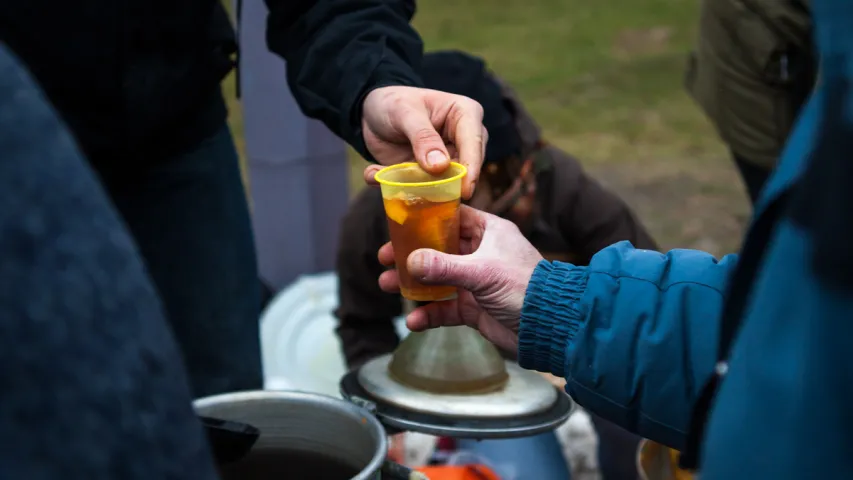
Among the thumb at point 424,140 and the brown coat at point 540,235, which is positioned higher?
the thumb at point 424,140

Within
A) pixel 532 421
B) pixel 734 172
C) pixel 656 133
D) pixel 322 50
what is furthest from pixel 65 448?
pixel 656 133

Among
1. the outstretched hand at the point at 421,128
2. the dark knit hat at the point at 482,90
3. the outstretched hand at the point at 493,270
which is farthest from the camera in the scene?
the dark knit hat at the point at 482,90

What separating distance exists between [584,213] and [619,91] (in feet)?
19.4

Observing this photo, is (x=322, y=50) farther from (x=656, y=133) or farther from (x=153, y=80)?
(x=656, y=133)

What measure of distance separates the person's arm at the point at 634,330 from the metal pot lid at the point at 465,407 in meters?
0.14

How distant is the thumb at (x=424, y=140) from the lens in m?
1.52

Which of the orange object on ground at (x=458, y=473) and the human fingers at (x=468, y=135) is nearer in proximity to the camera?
the human fingers at (x=468, y=135)

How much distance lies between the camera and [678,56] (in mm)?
9492

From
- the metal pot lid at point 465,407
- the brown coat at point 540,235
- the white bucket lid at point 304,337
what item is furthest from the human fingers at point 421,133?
the white bucket lid at point 304,337

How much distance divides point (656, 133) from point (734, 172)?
3.44 feet

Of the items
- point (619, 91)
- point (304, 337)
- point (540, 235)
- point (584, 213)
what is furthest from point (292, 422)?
point (619, 91)

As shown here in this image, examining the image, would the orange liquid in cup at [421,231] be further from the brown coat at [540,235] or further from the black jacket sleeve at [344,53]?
the brown coat at [540,235]

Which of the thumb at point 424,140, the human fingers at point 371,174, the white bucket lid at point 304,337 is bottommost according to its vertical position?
the white bucket lid at point 304,337

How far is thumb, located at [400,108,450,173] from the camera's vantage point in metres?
1.52
